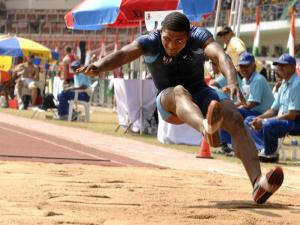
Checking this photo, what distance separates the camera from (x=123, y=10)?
16.9 metres

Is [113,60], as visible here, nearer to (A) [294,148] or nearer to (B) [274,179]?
(B) [274,179]

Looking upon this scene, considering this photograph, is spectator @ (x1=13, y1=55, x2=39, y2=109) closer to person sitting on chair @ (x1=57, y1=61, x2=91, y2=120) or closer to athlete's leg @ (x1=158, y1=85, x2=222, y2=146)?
person sitting on chair @ (x1=57, y1=61, x2=91, y2=120)

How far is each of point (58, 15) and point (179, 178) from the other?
1830 inches

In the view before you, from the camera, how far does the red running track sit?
11.6m

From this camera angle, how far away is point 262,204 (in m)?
7.36

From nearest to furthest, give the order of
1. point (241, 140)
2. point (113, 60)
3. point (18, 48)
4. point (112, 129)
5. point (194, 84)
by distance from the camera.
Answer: point (241, 140)
point (113, 60)
point (194, 84)
point (112, 129)
point (18, 48)

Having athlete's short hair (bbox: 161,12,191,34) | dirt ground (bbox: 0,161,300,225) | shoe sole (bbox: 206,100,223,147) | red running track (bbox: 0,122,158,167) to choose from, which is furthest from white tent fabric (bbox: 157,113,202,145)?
shoe sole (bbox: 206,100,223,147)

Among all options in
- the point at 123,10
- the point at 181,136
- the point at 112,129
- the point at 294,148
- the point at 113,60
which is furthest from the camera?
the point at 112,129

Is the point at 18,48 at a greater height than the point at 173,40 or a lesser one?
lesser

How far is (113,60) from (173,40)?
22.7 inches

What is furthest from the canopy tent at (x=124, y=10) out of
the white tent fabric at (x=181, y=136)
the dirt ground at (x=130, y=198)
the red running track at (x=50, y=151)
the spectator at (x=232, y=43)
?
the dirt ground at (x=130, y=198)

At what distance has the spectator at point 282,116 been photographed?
12141mm

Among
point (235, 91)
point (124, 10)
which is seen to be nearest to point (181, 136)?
point (124, 10)

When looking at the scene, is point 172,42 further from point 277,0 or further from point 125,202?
point 277,0
